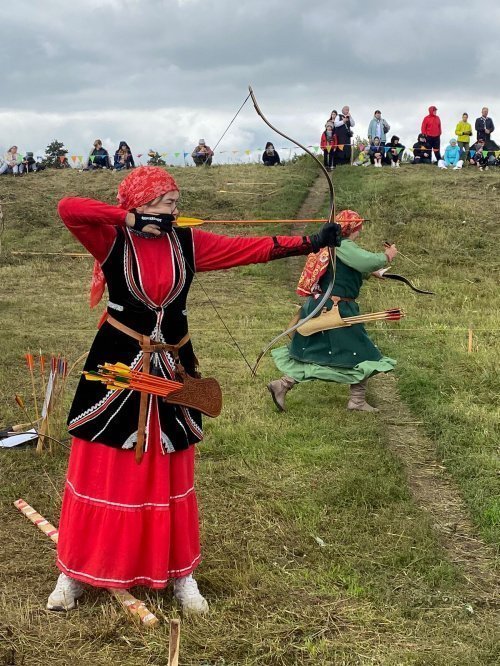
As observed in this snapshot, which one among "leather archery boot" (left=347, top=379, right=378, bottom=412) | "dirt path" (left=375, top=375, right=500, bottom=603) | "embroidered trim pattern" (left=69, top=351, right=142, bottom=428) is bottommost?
"dirt path" (left=375, top=375, right=500, bottom=603)

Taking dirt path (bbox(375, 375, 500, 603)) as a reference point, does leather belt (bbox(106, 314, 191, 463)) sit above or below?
above

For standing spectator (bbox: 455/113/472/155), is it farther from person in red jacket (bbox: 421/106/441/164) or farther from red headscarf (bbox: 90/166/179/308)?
red headscarf (bbox: 90/166/179/308)

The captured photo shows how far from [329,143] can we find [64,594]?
17867mm

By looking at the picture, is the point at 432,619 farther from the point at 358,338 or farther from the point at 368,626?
the point at 358,338

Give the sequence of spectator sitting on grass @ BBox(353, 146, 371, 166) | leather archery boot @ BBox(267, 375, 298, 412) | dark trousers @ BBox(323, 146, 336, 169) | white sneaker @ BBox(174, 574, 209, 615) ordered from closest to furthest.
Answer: white sneaker @ BBox(174, 574, 209, 615) < leather archery boot @ BBox(267, 375, 298, 412) < dark trousers @ BBox(323, 146, 336, 169) < spectator sitting on grass @ BBox(353, 146, 371, 166)

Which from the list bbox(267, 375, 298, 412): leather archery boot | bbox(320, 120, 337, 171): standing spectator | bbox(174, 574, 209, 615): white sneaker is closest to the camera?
bbox(174, 574, 209, 615): white sneaker

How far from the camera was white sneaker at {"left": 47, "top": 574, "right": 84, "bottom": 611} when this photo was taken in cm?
346

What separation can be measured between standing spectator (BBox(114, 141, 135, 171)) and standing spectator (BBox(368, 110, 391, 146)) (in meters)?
6.84

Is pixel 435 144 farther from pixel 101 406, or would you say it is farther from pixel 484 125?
pixel 101 406

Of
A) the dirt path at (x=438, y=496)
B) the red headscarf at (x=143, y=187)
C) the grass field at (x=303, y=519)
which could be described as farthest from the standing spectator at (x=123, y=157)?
the red headscarf at (x=143, y=187)

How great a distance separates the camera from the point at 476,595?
369cm

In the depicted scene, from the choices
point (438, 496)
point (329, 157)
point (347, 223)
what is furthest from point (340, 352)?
point (329, 157)

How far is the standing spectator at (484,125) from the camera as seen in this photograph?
64.2ft

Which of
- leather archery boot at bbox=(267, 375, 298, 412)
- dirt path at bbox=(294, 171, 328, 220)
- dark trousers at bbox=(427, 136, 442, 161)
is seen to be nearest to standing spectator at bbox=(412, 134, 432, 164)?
dark trousers at bbox=(427, 136, 442, 161)
